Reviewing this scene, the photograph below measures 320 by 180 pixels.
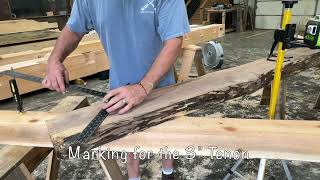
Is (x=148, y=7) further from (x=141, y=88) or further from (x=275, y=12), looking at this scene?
(x=275, y=12)

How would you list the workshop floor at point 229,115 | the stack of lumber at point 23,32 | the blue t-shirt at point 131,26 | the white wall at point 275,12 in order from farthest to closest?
the white wall at point 275,12 → the stack of lumber at point 23,32 → the workshop floor at point 229,115 → the blue t-shirt at point 131,26

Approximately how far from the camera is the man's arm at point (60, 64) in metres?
1.54

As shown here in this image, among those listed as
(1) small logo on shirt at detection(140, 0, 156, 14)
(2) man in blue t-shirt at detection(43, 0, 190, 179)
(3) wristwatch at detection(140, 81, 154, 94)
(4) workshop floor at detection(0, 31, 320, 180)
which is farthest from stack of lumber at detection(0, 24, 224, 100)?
(3) wristwatch at detection(140, 81, 154, 94)

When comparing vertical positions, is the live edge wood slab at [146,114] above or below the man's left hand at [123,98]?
below

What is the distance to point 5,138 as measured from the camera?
1345mm

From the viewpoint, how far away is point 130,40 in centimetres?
162

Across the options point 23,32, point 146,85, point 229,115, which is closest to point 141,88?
point 146,85

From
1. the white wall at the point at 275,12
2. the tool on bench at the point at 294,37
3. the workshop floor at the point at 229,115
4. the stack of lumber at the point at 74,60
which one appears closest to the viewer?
the tool on bench at the point at 294,37

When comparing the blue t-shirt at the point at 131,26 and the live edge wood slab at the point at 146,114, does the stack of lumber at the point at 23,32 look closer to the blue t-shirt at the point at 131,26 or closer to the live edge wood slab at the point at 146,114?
the blue t-shirt at the point at 131,26

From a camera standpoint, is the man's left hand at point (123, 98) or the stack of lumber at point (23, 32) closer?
the man's left hand at point (123, 98)

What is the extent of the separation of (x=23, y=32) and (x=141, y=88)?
4.20m

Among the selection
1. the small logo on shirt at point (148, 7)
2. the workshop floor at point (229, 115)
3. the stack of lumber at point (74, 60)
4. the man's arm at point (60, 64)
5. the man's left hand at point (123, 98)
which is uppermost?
the small logo on shirt at point (148, 7)

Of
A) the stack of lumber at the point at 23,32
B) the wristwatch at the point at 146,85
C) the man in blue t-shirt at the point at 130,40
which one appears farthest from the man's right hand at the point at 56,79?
the stack of lumber at the point at 23,32

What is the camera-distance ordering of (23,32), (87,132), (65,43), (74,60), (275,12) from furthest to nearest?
(275,12)
(23,32)
(74,60)
(65,43)
(87,132)
